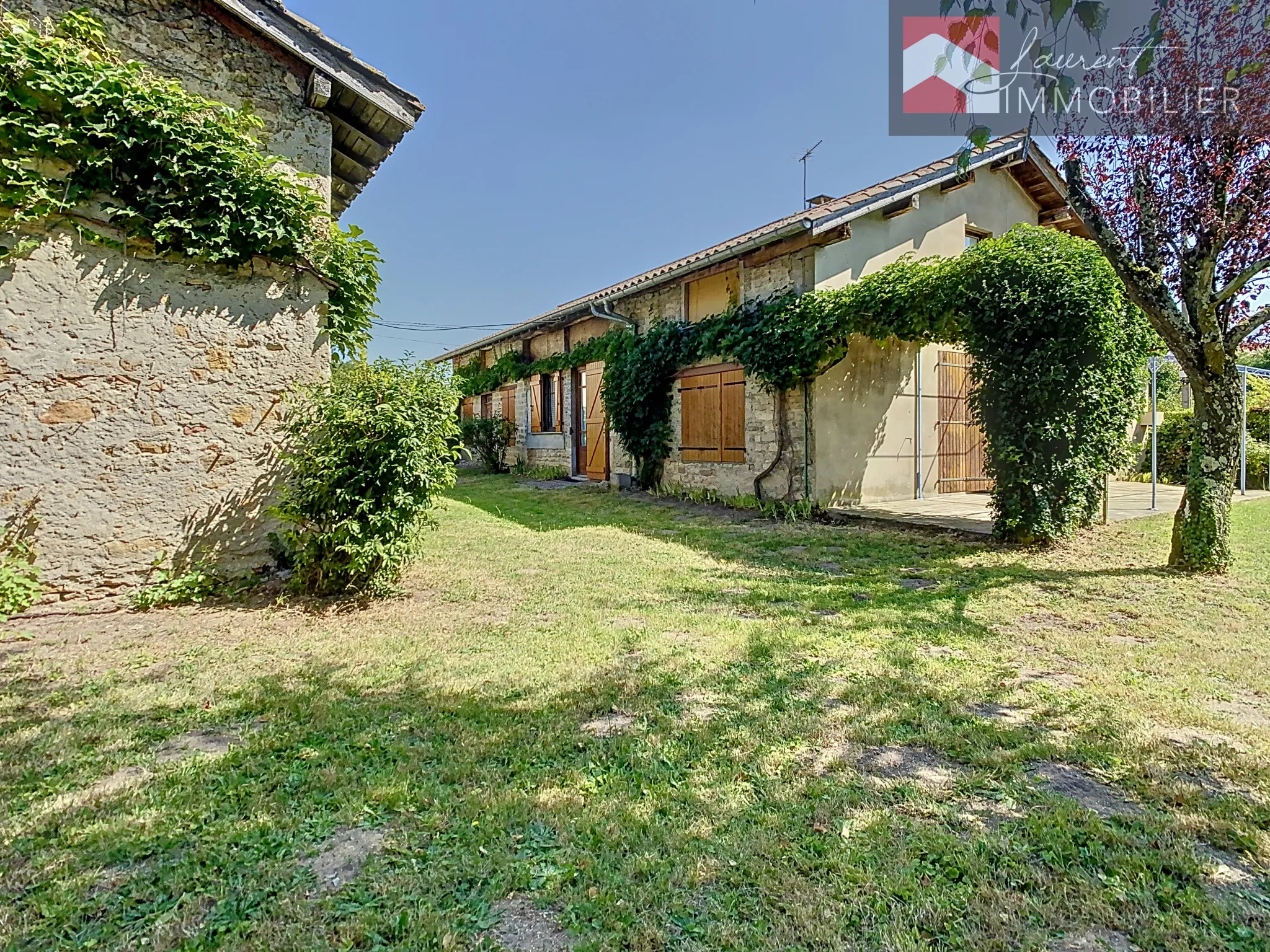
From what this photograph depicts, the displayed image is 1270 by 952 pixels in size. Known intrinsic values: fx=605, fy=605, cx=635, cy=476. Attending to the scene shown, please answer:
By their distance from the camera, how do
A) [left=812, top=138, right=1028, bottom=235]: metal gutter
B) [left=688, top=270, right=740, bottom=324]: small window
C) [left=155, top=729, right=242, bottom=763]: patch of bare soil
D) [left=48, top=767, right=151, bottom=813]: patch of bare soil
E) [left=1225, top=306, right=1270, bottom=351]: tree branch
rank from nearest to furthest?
[left=48, top=767, right=151, bottom=813]: patch of bare soil, [left=155, top=729, right=242, bottom=763]: patch of bare soil, [left=1225, top=306, right=1270, bottom=351]: tree branch, [left=812, top=138, right=1028, bottom=235]: metal gutter, [left=688, top=270, right=740, bottom=324]: small window

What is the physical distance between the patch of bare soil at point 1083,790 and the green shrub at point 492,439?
1494cm

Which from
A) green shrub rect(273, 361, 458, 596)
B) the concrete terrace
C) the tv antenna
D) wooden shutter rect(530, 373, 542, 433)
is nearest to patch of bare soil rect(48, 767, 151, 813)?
green shrub rect(273, 361, 458, 596)

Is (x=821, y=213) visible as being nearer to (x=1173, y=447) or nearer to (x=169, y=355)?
(x=169, y=355)

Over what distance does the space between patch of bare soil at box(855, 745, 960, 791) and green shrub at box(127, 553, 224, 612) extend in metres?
4.67

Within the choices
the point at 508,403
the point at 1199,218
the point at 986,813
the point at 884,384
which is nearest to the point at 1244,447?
the point at 884,384

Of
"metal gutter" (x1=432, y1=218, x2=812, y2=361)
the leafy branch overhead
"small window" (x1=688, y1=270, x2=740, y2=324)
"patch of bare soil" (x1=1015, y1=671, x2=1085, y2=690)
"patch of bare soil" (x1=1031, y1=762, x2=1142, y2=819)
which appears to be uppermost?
"metal gutter" (x1=432, y1=218, x2=812, y2=361)

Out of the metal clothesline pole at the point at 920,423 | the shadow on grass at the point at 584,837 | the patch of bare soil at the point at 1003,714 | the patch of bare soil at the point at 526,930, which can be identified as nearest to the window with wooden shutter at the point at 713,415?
the metal clothesline pole at the point at 920,423

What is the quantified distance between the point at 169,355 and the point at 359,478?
1.69 metres

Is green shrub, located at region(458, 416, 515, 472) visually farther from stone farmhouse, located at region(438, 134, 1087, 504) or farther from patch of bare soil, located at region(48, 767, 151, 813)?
patch of bare soil, located at region(48, 767, 151, 813)

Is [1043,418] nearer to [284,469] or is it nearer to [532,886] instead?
[532,886]

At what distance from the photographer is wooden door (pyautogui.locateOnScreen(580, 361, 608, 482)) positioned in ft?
43.0

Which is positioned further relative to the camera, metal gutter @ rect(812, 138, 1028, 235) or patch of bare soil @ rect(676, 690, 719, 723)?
metal gutter @ rect(812, 138, 1028, 235)

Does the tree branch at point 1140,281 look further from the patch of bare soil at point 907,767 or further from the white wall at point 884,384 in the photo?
the patch of bare soil at point 907,767

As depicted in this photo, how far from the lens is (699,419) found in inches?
420
